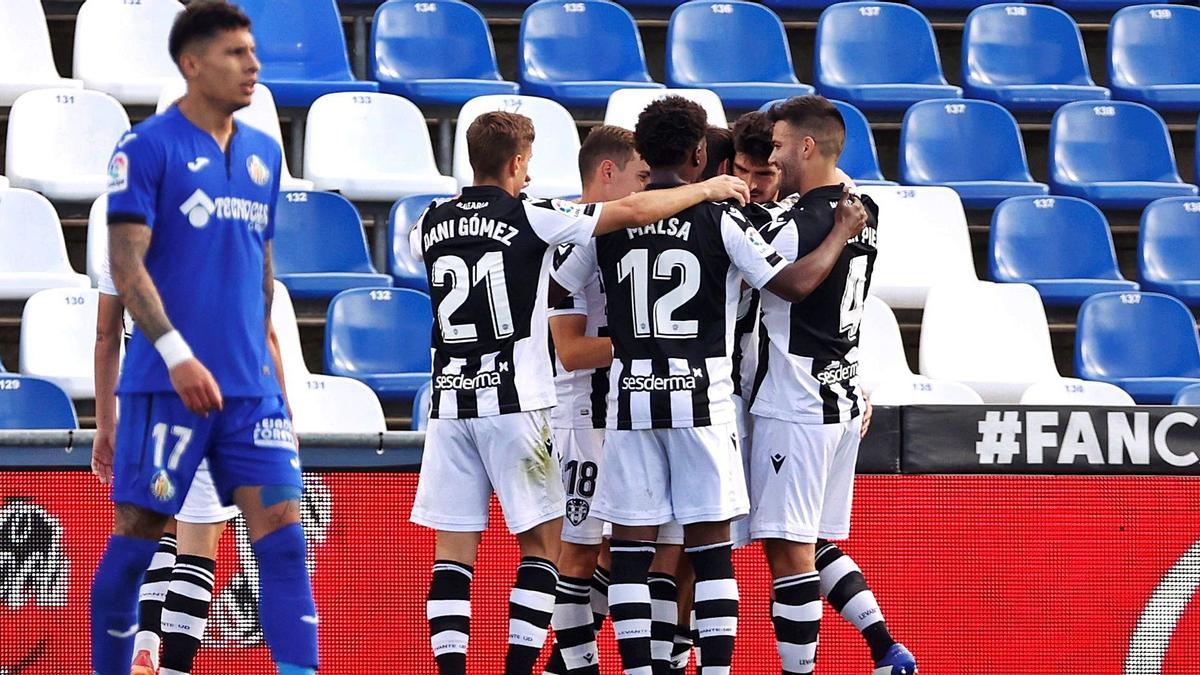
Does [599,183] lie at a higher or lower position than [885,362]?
higher

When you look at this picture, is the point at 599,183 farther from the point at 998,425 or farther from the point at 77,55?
the point at 77,55

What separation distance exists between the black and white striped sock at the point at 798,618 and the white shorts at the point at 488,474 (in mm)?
772

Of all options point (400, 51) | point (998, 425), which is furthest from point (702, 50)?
point (998, 425)

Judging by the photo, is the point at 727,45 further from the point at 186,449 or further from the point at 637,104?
the point at 186,449

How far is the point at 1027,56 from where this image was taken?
10.2 meters

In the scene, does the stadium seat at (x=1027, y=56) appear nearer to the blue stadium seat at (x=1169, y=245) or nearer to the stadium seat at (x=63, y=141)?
the blue stadium seat at (x=1169, y=245)

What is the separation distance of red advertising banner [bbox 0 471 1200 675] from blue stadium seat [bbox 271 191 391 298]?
2342 mm

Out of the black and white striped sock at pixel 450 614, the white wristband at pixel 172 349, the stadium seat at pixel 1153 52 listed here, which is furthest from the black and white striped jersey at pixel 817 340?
the stadium seat at pixel 1153 52

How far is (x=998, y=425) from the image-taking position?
6156 millimetres

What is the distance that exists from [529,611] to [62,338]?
118 inches

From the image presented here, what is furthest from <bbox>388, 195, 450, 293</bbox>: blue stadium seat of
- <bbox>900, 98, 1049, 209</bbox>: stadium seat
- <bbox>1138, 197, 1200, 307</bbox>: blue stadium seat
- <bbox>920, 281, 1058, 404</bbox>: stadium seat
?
<bbox>1138, 197, 1200, 307</bbox>: blue stadium seat

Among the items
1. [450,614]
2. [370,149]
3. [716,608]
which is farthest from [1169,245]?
[450,614]

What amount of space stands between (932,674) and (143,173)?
11.2 ft

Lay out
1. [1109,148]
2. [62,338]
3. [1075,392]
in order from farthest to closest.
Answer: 1. [1109,148]
2. [1075,392]
3. [62,338]
